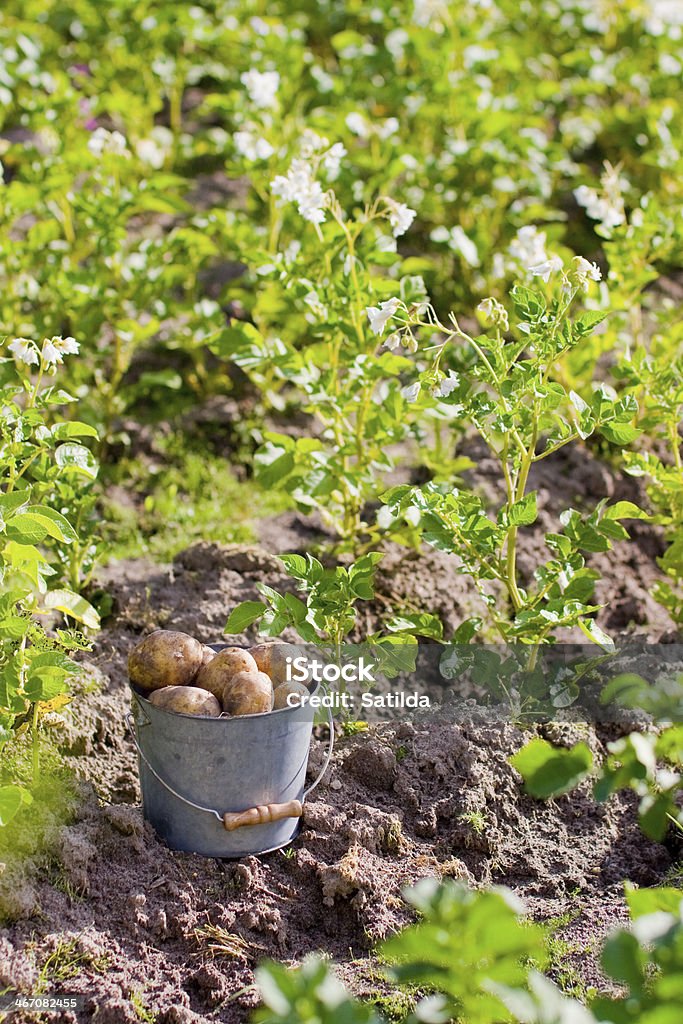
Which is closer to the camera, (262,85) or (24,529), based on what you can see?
(24,529)

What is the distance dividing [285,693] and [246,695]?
105 millimetres

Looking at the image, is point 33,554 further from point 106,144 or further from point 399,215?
point 106,144

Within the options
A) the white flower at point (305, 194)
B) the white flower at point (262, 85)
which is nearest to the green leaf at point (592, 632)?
the white flower at point (305, 194)

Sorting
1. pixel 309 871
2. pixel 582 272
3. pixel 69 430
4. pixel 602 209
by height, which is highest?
pixel 582 272

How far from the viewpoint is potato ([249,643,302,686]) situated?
2781 millimetres

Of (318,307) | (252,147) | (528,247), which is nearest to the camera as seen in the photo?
(318,307)

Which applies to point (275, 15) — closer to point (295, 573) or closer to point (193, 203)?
point (193, 203)

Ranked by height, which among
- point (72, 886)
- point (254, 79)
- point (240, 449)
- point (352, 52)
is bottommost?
point (240, 449)

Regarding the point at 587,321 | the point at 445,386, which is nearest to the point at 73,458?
the point at 445,386

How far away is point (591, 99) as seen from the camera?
21.0 feet

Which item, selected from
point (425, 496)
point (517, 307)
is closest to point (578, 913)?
point (425, 496)

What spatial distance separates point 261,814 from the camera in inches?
105

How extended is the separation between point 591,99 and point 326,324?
11.7 ft

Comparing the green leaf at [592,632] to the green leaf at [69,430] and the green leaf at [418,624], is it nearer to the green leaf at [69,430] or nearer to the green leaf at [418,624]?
the green leaf at [418,624]
